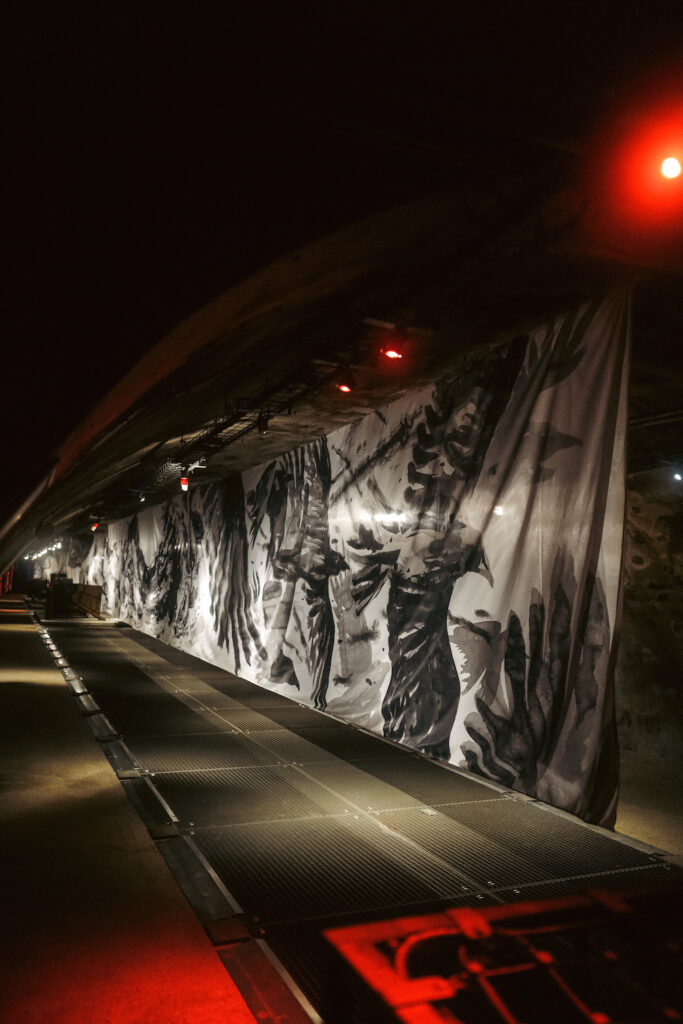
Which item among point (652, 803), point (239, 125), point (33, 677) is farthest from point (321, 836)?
point (33, 677)

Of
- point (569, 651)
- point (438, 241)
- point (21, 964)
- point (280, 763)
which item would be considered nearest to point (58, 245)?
point (438, 241)

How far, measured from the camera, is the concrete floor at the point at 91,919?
2.12 m

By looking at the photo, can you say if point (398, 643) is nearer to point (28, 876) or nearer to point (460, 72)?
point (28, 876)

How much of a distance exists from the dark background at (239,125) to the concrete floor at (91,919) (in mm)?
2344

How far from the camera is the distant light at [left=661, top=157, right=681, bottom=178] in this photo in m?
3.02

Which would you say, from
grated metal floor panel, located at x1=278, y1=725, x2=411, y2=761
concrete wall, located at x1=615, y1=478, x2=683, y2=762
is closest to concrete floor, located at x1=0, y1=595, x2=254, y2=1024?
grated metal floor panel, located at x1=278, y1=725, x2=411, y2=761

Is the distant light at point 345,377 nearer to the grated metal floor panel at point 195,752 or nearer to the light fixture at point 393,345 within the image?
the light fixture at point 393,345

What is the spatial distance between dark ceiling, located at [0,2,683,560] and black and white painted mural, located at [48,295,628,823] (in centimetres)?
107

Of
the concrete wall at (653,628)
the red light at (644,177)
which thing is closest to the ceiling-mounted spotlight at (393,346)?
the red light at (644,177)

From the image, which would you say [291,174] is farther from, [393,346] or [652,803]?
[652,803]

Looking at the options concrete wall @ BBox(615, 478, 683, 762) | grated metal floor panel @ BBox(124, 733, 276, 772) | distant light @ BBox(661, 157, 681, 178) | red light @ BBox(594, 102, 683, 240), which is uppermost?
red light @ BBox(594, 102, 683, 240)

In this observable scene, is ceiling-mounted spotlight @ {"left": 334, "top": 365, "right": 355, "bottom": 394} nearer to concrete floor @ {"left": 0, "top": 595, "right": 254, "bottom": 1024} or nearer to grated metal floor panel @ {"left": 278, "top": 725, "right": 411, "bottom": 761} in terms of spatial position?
grated metal floor panel @ {"left": 278, "top": 725, "right": 411, "bottom": 761}

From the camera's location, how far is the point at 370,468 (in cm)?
745

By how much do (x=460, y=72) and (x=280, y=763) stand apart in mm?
4857
